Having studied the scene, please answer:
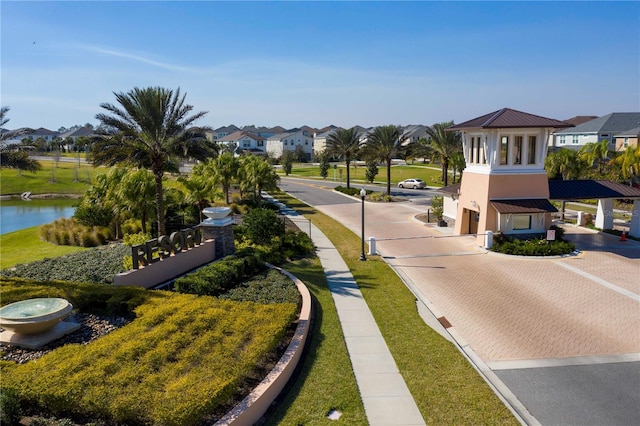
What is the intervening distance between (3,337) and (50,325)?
1.14 m

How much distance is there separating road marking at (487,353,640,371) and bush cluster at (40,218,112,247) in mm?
20075

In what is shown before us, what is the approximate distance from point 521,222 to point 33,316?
22315mm

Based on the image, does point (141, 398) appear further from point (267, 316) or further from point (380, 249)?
point (380, 249)

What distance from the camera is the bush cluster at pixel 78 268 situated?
50.7 ft

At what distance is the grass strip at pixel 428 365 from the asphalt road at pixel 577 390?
26.8 inches

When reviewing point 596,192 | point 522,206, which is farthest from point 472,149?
point 596,192

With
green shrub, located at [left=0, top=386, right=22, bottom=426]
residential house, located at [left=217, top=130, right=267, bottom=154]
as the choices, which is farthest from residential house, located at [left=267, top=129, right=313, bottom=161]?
green shrub, located at [left=0, top=386, right=22, bottom=426]

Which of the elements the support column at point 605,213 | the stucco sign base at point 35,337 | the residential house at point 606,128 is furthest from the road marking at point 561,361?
the residential house at point 606,128

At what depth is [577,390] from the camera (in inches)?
399

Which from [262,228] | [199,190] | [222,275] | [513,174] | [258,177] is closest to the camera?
[222,275]

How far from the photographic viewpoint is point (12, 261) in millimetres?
19750

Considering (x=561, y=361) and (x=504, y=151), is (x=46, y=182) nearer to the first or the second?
(x=504, y=151)

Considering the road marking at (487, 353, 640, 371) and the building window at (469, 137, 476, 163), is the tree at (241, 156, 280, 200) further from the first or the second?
the road marking at (487, 353, 640, 371)

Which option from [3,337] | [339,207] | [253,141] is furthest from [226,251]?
[253,141]
